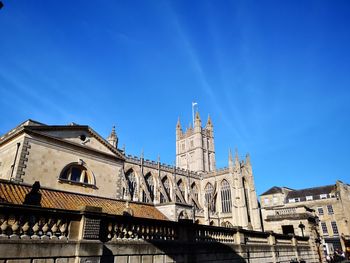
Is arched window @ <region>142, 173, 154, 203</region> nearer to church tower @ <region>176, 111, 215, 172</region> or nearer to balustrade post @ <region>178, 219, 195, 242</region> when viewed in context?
church tower @ <region>176, 111, 215, 172</region>

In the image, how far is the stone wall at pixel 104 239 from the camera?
586 centimetres

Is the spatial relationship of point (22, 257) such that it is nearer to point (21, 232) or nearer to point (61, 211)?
point (21, 232)

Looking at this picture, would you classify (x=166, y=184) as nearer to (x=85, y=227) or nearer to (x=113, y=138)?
(x=113, y=138)

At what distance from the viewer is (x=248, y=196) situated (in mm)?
55844

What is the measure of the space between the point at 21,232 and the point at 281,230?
1867 centimetres

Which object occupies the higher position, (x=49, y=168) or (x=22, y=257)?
(x=49, y=168)

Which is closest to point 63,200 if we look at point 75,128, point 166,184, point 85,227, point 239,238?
point 75,128

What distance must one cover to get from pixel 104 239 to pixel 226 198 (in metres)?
51.4

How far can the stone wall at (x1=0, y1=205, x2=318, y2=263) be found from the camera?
5.86 metres

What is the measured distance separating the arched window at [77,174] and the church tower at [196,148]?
168ft

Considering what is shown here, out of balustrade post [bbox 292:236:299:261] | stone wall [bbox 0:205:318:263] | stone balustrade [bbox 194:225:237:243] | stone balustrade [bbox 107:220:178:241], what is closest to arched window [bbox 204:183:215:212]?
balustrade post [bbox 292:236:299:261]

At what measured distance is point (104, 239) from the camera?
7.42m

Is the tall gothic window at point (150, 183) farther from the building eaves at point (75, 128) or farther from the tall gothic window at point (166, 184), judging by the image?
the building eaves at point (75, 128)

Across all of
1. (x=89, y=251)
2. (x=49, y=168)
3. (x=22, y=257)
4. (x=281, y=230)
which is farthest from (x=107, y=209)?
(x=281, y=230)
